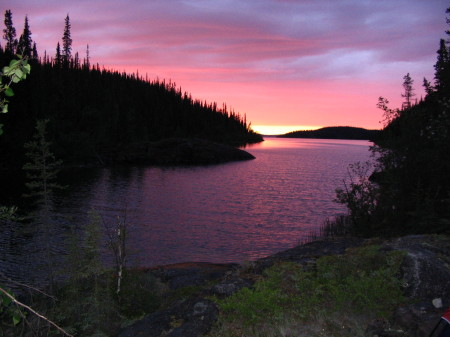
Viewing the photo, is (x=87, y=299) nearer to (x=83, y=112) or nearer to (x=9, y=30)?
(x=83, y=112)

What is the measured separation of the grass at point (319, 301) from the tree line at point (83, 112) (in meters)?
5.66

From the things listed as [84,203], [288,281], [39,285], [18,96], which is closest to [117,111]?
[18,96]

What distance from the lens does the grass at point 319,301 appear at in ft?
21.6

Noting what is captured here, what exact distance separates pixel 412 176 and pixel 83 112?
84.0 metres

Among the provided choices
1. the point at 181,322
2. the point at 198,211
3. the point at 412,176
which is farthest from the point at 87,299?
the point at 198,211

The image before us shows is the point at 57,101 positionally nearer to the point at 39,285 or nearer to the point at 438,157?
the point at 39,285

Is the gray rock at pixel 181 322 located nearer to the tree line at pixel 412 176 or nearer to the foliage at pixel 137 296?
the foliage at pixel 137 296

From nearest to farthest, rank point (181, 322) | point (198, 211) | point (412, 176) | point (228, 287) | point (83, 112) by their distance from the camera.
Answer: point (181, 322) < point (228, 287) < point (412, 176) < point (198, 211) < point (83, 112)

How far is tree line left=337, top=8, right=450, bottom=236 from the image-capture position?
16.9 meters

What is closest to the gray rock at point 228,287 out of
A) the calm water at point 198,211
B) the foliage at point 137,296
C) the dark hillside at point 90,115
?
the foliage at point 137,296

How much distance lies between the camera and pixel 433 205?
17.1m

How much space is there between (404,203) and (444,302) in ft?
42.4

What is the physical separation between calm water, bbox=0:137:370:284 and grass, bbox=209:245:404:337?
6.46 meters

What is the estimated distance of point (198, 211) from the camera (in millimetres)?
35125
